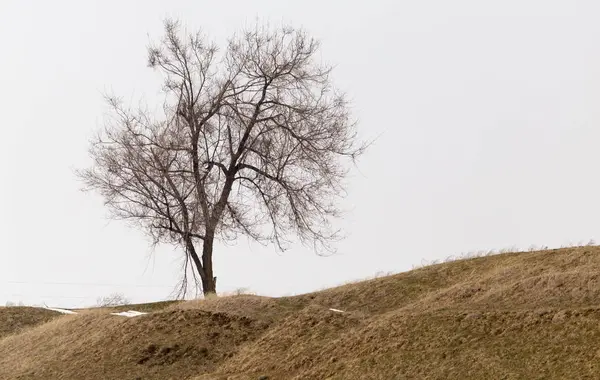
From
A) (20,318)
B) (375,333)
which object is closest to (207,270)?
(20,318)

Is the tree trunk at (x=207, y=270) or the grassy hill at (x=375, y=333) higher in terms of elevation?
the tree trunk at (x=207, y=270)

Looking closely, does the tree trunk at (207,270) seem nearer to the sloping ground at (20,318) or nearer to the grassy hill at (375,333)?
the grassy hill at (375,333)

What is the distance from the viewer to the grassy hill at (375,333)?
A: 1141cm

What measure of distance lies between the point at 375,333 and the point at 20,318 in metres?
14.5

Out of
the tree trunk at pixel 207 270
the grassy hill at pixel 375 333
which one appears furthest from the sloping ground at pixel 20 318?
the tree trunk at pixel 207 270

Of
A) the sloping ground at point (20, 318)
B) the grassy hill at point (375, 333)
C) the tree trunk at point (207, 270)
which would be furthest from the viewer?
the tree trunk at point (207, 270)

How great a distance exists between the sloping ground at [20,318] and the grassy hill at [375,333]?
2764mm

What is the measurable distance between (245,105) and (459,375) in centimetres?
1462

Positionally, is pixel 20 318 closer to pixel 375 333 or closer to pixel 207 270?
pixel 207 270

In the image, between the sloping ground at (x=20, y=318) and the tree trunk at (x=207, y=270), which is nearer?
the sloping ground at (x=20, y=318)

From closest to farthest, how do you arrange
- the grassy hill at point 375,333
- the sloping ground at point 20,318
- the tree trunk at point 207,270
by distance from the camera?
the grassy hill at point 375,333, the sloping ground at point 20,318, the tree trunk at point 207,270

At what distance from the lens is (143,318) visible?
17516mm

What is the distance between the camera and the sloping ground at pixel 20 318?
23.4 m

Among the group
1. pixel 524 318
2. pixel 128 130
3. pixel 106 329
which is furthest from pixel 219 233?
pixel 524 318
